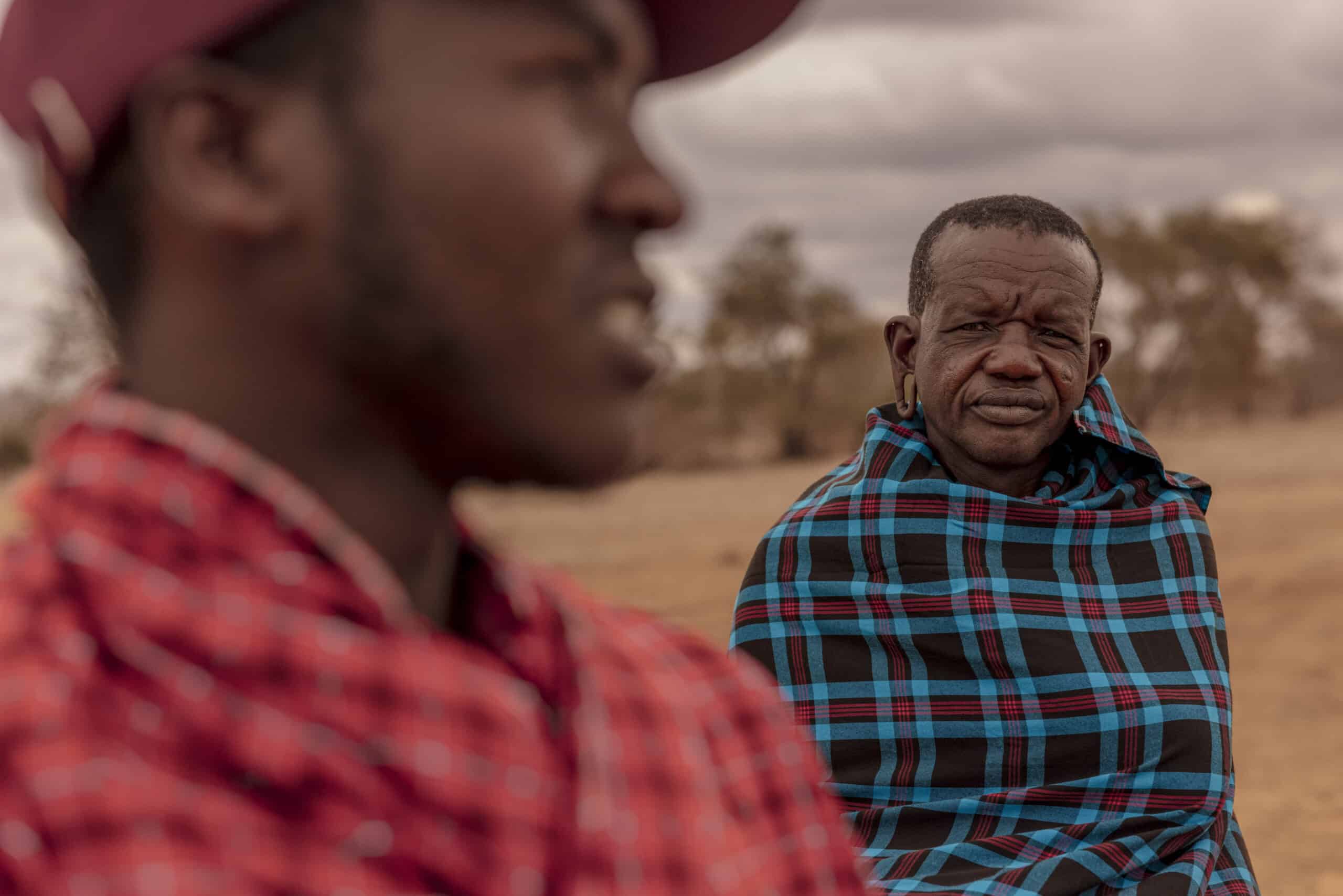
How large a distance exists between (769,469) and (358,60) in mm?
25107

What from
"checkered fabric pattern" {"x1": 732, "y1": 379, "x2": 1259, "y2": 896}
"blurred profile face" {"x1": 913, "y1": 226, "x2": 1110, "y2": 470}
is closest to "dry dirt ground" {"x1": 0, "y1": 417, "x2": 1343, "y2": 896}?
"checkered fabric pattern" {"x1": 732, "y1": 379, "x2": 1259, "y2": 896}

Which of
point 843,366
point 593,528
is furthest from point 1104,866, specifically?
point 843,366

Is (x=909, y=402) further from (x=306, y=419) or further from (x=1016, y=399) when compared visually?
(x=306, y=419)

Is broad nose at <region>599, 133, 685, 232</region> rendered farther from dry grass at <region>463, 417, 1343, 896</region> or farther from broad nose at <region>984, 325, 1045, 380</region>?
broad nose at <region>984, 325, 1045, 380</region>

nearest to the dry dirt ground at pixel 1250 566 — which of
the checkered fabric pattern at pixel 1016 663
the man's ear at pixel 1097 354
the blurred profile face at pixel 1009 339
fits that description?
the checkered fabric pattern at pixel 1016 663

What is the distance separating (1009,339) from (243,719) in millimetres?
2604

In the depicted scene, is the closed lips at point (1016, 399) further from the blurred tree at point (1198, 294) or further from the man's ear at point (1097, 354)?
the blurred tree at point (1198, 294)

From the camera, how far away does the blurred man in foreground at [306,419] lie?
2.84ft

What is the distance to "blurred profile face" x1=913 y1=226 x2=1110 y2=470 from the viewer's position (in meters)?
3.22

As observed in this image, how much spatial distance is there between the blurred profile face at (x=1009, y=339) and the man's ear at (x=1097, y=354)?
9 cm

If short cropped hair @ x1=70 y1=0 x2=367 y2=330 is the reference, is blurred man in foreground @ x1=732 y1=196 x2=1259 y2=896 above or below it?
below

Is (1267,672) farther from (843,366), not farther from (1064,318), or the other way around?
(843,366)

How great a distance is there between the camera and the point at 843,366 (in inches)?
1161

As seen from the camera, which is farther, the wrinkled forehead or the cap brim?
the wrinkled forehead
